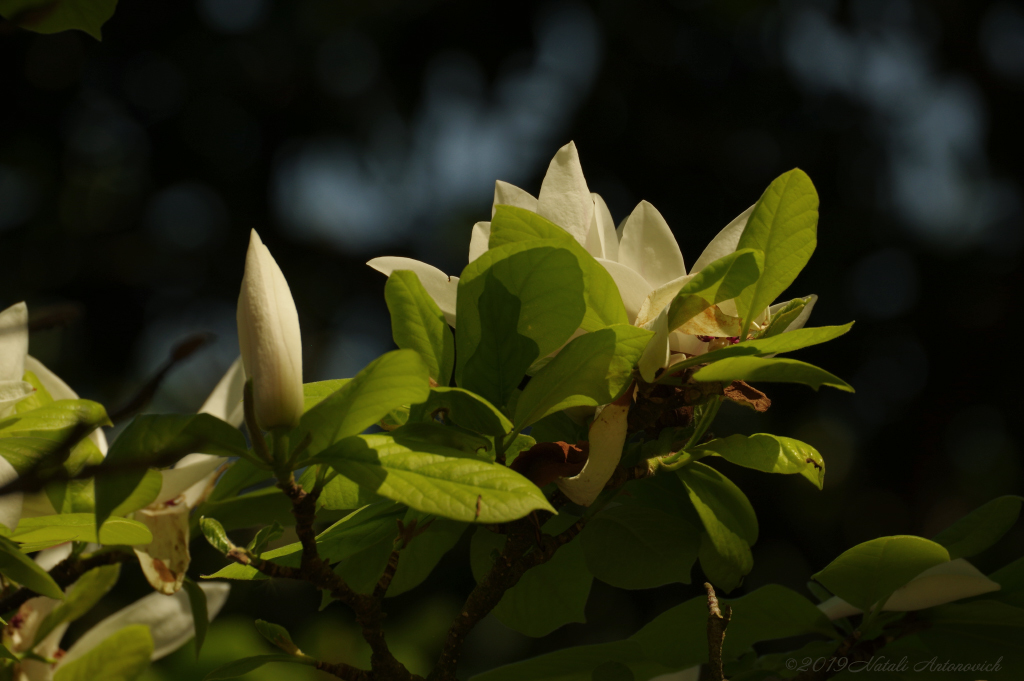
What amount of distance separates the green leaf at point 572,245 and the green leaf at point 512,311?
0.02m

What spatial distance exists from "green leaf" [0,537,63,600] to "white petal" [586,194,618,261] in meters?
0.29

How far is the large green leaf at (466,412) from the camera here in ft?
1.09

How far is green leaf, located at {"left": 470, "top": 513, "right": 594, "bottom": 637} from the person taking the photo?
1.54 ft

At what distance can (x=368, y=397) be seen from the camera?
0.98 feet

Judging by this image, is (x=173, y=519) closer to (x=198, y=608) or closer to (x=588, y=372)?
(x=198, y=608)

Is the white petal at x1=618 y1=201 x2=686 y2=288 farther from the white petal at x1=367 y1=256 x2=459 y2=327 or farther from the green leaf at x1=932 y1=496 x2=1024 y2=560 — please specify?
the green leaf at x1=932 y1=496 x2=1024 y2=560

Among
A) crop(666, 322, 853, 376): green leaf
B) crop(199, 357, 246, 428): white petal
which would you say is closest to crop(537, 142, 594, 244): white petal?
crop(666, 322, 853, 376): green leaf

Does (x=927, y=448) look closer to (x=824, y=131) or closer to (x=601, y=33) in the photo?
(x=824, y=131)

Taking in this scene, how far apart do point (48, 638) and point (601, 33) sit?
2621mm

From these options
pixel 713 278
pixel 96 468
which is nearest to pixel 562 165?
pixel 713 278

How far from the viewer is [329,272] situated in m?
2.58

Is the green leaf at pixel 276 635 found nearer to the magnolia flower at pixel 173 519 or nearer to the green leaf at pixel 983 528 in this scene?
the magnolia flower at pixel 173 519

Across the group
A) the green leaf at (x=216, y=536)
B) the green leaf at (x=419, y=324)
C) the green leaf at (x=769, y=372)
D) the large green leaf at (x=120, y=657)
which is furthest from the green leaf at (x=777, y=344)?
the large green leaf at (x=120, y=657)

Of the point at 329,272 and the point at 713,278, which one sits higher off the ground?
the point at 713,278
